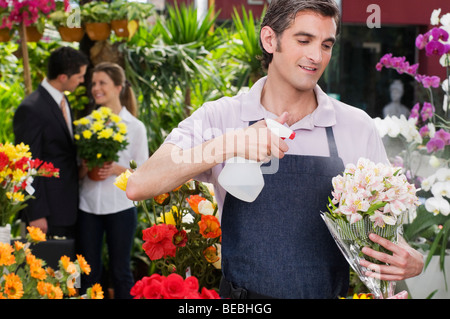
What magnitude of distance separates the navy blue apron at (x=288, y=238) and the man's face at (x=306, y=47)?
0.56ft

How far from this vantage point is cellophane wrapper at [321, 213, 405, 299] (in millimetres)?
1070

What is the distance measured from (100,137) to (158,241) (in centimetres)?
164

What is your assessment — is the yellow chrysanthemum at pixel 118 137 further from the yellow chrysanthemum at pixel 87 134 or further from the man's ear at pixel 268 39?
the man's ear at pixel 268 39

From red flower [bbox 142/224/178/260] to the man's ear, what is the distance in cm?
47

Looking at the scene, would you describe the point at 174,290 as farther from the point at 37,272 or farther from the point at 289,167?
the point at 37,272

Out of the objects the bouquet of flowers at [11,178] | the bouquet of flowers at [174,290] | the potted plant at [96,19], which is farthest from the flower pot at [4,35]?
the bouquet of flowers at [174,290]

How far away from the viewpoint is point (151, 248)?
136cm

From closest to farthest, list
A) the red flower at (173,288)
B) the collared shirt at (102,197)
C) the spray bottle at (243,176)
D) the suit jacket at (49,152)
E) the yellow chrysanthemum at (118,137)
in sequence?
the red flower at (173,288) → the spray bottle at (243,176) → the suit jacket at (49,152) → the yellow chrysanthemum at (118,137) → the collared shirt at (102,197)

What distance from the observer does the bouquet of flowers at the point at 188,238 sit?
137 cm

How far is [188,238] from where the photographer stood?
1450mm

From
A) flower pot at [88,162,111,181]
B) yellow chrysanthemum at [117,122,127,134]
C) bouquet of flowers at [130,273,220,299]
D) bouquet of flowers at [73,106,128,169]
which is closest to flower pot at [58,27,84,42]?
bouquet of flowers at [73,106,128,169]

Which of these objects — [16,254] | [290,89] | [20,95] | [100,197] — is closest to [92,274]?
[100,197]

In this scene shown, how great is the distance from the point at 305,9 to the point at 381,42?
1638mm
